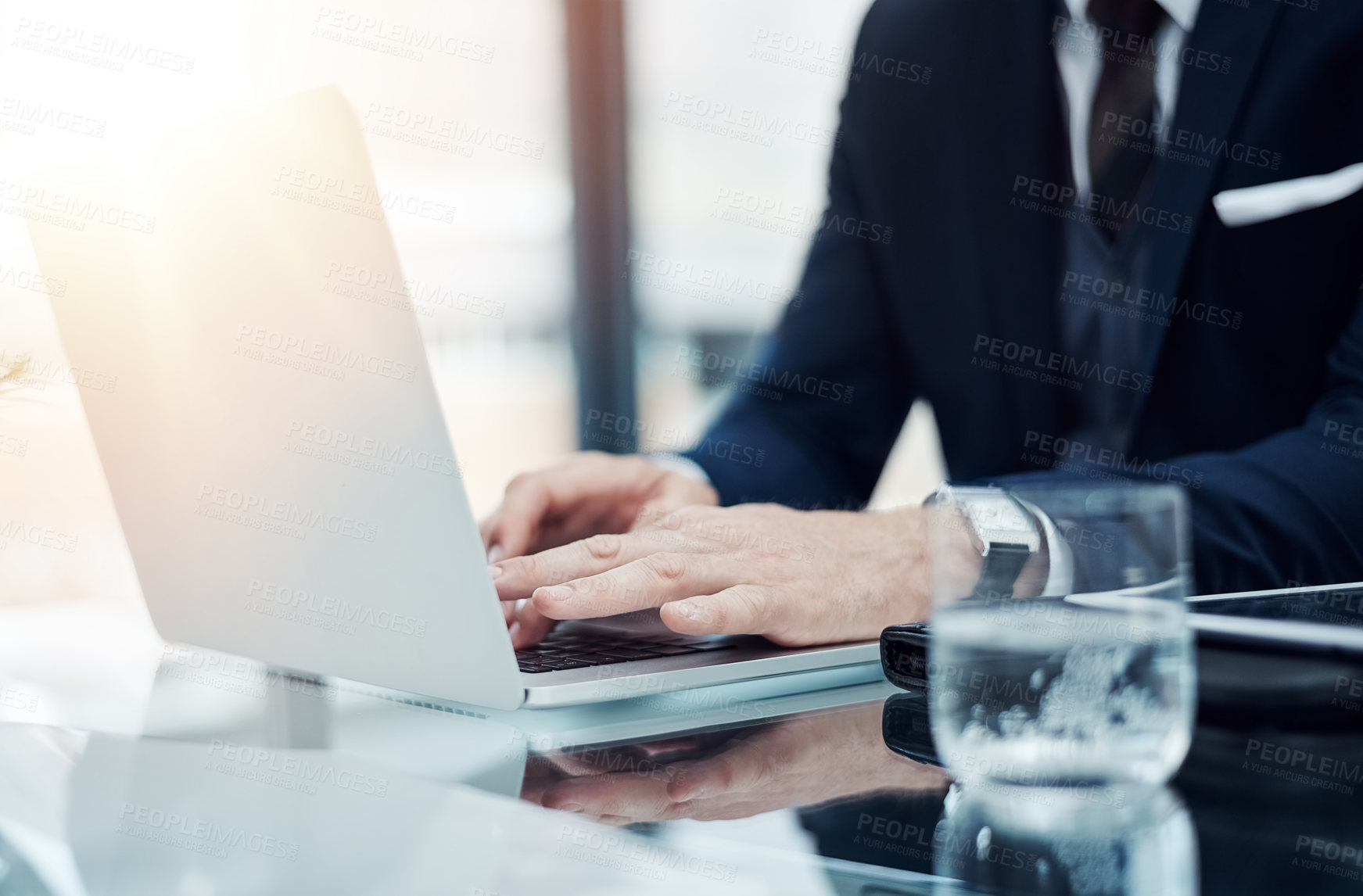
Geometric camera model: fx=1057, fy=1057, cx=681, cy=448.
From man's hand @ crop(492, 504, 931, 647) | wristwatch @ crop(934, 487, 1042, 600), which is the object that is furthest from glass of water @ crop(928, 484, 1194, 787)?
man's hand @ crop(492, 504, 931, 647)

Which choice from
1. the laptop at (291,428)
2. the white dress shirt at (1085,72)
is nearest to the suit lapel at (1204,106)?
the white dress shirt at (1085,72)

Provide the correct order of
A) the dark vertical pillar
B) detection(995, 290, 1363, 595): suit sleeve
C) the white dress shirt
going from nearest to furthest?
detection(995, 290, 1363, 595): suit sleeve < the white dress shirt < the dark vertical pillar

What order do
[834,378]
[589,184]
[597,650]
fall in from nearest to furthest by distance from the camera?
[597,650] → [834,378] → [589,184]

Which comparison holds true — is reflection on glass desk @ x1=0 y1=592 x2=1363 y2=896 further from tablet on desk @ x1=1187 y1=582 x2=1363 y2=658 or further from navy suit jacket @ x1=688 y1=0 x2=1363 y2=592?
navy suit jacket @ x1=688 y1=0 x2=1363 y2=592

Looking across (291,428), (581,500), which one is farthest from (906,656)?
(581,500)

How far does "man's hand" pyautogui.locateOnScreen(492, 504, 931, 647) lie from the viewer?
0.64 m

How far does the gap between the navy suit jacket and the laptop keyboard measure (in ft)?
1.22

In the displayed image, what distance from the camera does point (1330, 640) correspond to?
0.55 m

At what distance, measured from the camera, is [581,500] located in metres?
1.00

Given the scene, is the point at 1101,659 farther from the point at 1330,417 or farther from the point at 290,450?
the point at 1330,417

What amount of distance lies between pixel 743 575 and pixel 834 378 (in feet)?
2.86

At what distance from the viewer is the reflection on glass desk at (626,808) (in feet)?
1.19

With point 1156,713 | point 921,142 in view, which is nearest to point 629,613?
point 1156,713

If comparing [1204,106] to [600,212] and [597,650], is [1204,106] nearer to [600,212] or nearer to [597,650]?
[597,650]
